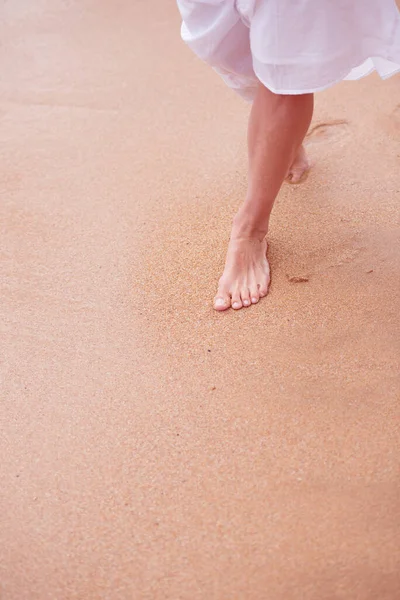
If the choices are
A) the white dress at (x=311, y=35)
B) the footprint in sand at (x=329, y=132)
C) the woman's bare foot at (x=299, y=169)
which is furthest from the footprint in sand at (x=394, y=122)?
the white dress at (x=311, y=35)

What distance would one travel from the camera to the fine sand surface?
3.18ft

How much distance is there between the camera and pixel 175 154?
189 cm

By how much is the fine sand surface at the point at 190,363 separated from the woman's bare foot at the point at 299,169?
3 centimetres

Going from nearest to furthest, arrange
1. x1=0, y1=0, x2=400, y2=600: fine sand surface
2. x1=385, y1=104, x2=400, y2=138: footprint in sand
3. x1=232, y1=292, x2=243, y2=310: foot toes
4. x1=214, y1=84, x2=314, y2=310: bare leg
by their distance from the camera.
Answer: x1=0, y1=0, x2=400, y2=600: fine sand surface
x1=214, y1=84, x2=314, y2=310: bare leg
x1=232, y1=292, x2=243, y2=310: foot toes
x1=385, y1=104, x2=400, y2=138: footprint in sand

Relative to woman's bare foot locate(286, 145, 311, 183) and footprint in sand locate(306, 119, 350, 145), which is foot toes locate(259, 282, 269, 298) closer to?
→ woman's bare foot locate(286, 145, 311, 183)

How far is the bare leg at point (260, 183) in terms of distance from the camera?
123 cm

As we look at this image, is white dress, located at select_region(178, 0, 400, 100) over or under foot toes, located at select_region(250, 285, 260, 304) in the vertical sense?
over

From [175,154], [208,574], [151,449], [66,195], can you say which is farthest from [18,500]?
[175,154]

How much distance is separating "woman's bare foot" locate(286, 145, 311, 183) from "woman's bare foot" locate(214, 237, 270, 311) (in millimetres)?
329

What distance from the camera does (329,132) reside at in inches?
75.2

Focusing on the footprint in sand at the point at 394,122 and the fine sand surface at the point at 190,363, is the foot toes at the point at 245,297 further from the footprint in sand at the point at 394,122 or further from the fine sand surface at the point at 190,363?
the footprint in sand at the point at 394,122

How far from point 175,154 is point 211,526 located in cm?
121

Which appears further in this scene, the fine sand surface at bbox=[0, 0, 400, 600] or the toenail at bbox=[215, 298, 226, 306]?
the toenail at bbox=[215, 298, 226, 306]

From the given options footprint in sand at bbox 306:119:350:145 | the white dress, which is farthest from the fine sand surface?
the white dress
